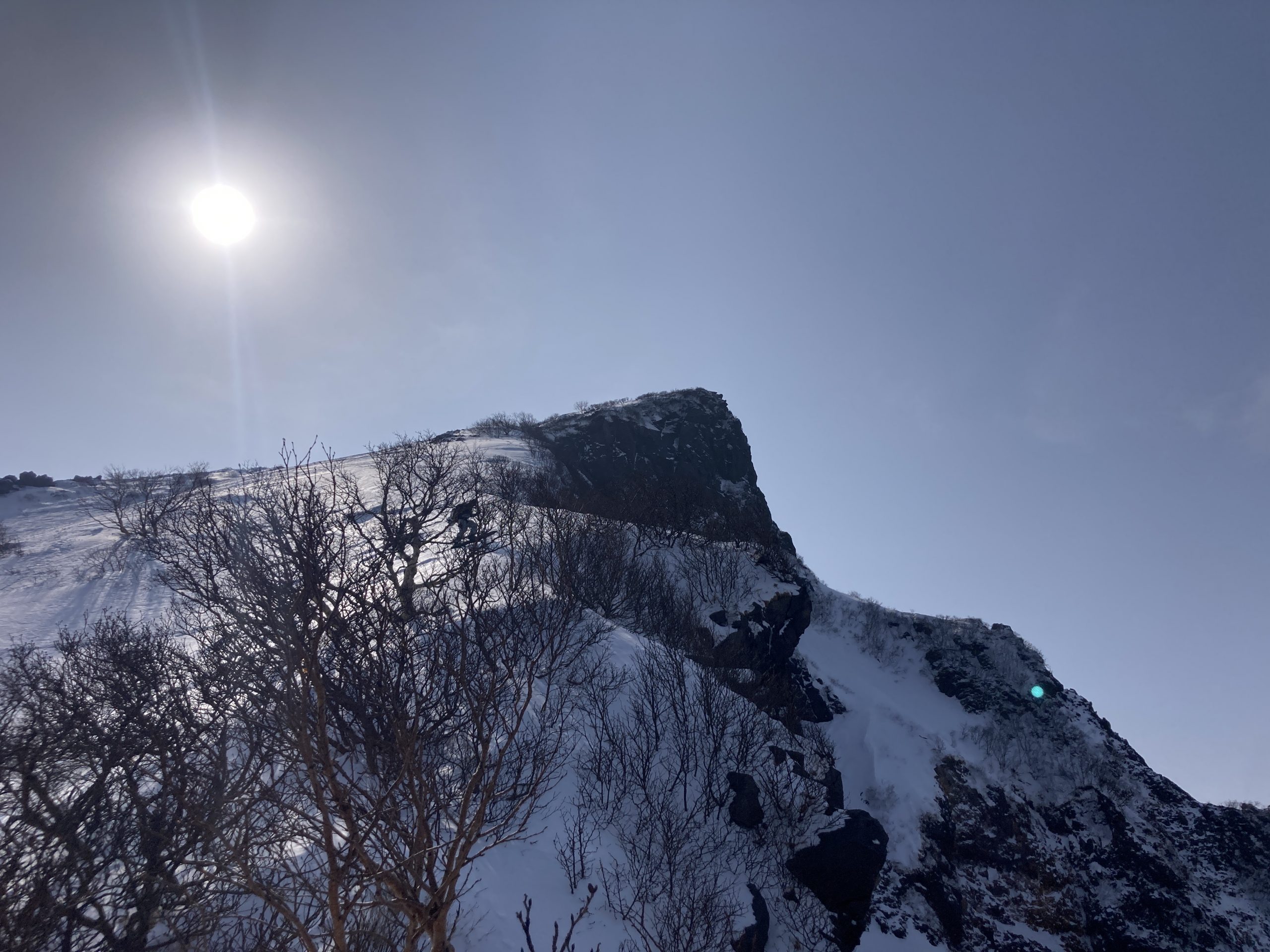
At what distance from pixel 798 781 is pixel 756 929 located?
22.5ft

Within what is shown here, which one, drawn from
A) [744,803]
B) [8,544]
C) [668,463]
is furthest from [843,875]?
[668,463]

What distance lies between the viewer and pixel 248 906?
400 inches

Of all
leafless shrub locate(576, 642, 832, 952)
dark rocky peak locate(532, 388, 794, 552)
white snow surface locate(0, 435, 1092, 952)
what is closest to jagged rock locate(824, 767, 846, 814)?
leafless shrub locate(576, 642, 832, 952)

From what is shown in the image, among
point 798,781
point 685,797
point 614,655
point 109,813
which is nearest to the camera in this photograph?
point 109,813

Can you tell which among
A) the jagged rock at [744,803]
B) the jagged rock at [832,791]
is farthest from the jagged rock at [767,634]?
the jagged rock at [744,803]

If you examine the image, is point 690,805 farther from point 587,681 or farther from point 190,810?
point 190,810

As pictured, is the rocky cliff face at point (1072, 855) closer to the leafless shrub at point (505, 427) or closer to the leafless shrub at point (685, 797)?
the leafless shrub at point (685, 797)

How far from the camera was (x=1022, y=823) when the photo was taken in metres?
32.5

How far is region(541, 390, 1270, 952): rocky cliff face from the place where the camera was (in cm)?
2552

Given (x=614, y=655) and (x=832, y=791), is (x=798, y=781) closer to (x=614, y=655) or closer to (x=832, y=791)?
(x=832, y=791)

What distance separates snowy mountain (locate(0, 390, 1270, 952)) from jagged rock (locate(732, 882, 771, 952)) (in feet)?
0.35

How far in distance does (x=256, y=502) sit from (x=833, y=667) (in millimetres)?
40535

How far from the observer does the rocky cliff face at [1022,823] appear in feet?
83.7

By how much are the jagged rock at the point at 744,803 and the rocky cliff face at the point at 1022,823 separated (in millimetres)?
2861
